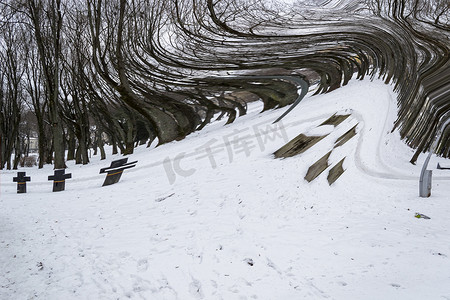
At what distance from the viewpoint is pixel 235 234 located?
4.89 meters

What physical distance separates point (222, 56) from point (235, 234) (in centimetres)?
1437

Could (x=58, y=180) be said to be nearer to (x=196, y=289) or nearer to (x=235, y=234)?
(x=235, y=234)

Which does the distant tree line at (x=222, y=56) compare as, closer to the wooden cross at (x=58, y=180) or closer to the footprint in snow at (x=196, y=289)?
the wooden cross at (x=58, y=180)

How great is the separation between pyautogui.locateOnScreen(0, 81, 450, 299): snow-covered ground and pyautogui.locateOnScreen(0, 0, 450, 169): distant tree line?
317 inches

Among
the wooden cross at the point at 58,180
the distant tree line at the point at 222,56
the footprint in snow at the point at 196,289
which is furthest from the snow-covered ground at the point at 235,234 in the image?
the distant tree line at the point at 222,56

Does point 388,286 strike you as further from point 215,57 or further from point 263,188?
point 215,57

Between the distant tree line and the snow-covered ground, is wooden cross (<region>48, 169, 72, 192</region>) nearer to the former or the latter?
the snow-covered ground

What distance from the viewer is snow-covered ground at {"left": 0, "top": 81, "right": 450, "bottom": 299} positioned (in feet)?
11.8

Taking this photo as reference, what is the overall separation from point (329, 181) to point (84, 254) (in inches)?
225

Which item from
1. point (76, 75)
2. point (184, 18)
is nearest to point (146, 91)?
point (76, 75)

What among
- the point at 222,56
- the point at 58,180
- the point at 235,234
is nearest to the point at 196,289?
the point at 235,234

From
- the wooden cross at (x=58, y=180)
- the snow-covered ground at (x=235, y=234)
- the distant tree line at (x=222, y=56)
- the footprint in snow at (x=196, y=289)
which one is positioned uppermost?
the distant tree line at (x=222, y=56)

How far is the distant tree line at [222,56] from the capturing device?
1484 centimetres

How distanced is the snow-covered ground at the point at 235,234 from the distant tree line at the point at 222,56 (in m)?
8.06
